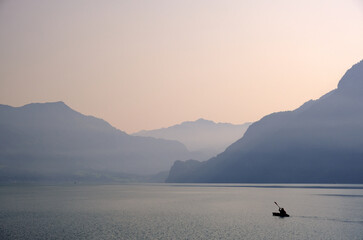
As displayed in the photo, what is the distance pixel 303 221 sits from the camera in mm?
117938

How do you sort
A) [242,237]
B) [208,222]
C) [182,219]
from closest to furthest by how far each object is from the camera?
[242,237], [208,222], [182,219]

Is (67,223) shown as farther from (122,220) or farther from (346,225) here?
(346,225)

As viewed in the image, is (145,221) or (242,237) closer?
(242,237)

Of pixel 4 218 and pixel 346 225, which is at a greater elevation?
pixel 4 218

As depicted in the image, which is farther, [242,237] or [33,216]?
[33,216]

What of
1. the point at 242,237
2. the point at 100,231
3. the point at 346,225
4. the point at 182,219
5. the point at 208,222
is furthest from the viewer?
the point at 182,219

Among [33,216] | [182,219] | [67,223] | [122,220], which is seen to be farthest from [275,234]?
[33,216]

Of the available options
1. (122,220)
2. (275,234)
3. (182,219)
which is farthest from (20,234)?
(275,234)

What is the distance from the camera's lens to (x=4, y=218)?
122m

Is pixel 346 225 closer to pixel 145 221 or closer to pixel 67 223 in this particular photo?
pixel 145 221

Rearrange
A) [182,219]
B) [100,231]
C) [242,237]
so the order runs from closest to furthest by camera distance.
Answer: [242,237] → [100,231] → [182,219]

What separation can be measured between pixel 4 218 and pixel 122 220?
38721 millimetres

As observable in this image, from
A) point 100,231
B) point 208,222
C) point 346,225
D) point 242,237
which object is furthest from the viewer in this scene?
point 208,222

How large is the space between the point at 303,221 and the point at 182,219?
38.3m
